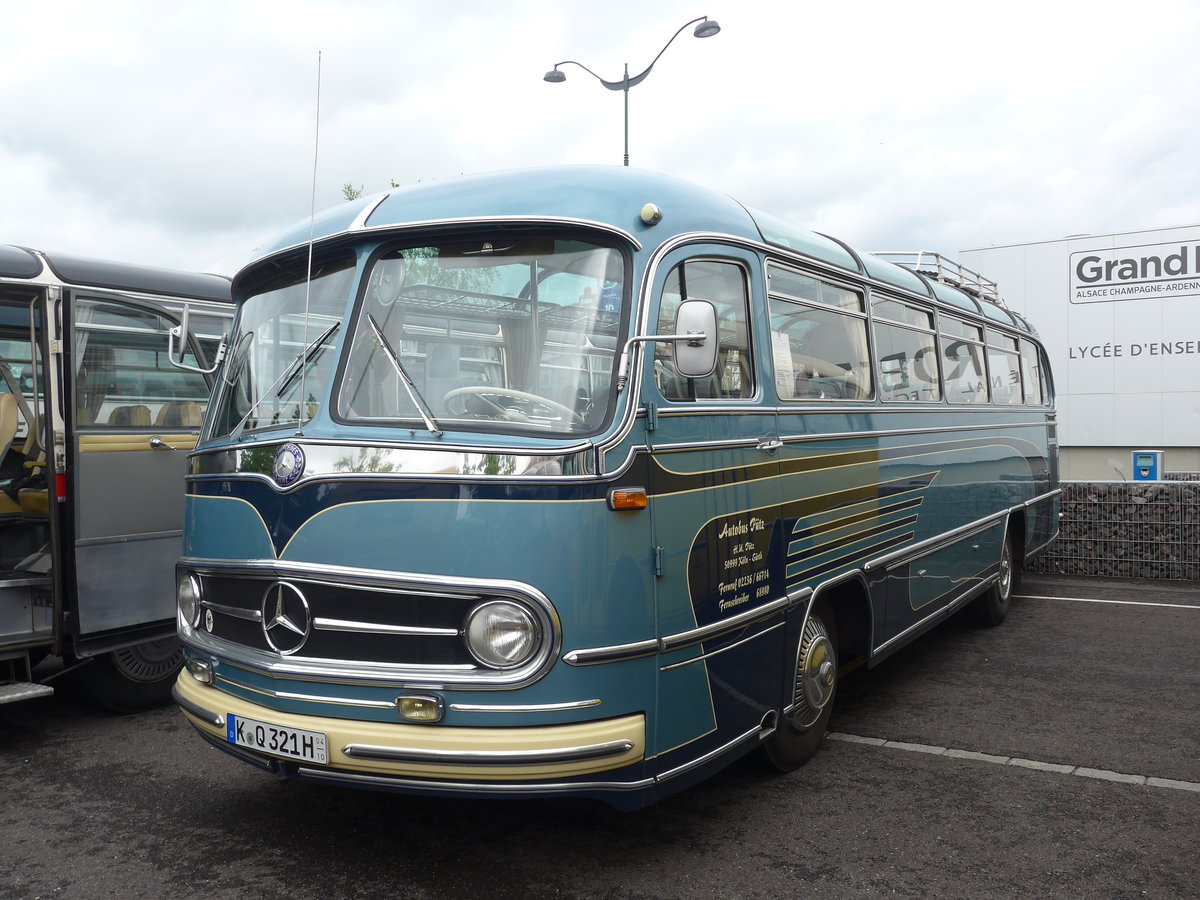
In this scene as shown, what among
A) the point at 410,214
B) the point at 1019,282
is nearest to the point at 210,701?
the point at 410,214

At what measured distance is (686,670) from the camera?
384cm

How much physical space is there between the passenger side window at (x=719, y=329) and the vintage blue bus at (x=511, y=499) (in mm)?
14

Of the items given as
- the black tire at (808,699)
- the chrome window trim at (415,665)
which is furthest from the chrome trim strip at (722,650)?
the chrome window trim at (415,665)

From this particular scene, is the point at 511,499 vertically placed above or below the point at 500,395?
below

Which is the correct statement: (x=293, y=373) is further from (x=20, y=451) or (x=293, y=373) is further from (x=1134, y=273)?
(x=1134, y=273)

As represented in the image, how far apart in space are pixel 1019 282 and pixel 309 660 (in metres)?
28.6

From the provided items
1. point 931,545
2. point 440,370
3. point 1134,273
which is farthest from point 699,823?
point 1134,273

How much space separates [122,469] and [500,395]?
339 centimetres

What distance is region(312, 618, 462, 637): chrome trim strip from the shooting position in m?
3.48

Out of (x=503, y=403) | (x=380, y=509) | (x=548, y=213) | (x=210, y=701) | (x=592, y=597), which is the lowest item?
(x=210, y=701)

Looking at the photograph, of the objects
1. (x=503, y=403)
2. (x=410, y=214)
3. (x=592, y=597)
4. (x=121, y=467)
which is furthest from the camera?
(x=121, y=467)

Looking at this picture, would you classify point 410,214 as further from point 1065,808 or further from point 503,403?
point 1065,808

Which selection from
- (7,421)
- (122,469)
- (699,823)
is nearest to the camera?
(699,823)

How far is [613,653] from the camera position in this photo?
3.54 m
